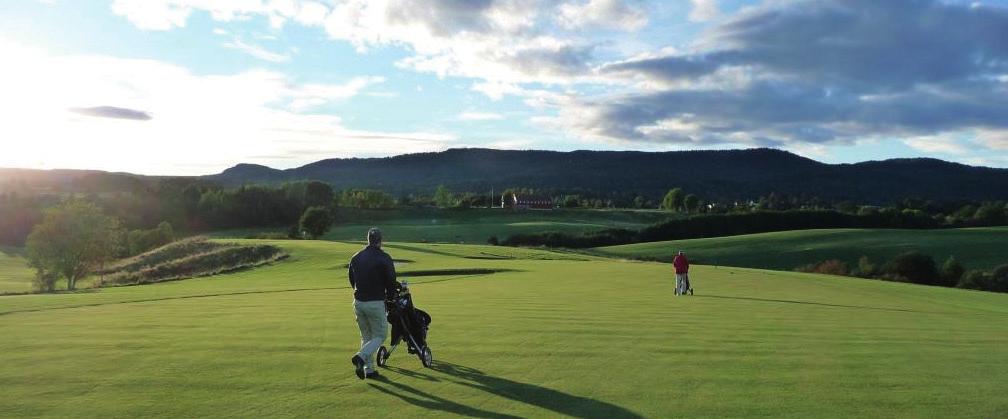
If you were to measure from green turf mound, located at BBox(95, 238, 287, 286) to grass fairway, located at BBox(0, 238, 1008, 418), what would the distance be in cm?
2997

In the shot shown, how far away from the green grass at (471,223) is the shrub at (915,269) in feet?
159

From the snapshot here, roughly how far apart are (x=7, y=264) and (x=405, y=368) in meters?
85.7

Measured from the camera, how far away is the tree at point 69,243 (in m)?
53.5

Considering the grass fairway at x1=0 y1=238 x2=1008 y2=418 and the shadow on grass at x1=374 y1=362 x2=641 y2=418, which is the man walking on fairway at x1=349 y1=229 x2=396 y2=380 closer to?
the grass fairway at x1=0 y1=238 x2=1008 y2=418

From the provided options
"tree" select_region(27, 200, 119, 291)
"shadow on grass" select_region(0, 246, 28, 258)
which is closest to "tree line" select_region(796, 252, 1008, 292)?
"tree" select_region(27, 200, 119, 291)

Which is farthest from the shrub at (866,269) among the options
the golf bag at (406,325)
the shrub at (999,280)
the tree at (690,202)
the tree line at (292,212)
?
the tree at (690,202)

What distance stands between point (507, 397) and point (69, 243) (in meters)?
56.3

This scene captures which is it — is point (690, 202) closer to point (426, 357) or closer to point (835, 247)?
point (835, 247)

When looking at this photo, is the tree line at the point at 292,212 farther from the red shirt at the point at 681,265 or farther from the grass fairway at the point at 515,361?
the grass fairway at the point at 515,361

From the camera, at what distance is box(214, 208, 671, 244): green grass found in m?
106

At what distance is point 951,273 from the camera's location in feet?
213

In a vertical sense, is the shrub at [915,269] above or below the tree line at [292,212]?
below

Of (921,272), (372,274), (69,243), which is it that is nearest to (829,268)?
(921,272)

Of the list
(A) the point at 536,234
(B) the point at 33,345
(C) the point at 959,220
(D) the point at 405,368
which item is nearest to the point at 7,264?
(A) the point at 536,234
